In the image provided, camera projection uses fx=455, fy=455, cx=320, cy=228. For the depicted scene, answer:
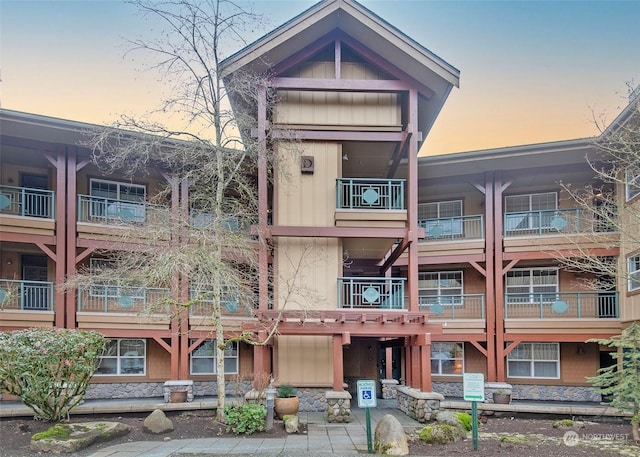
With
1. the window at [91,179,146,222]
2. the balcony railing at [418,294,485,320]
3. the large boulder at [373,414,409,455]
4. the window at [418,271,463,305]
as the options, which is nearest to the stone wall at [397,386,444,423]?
the large boulder at [373,414,409,455]

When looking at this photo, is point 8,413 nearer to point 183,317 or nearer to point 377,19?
point 183,317

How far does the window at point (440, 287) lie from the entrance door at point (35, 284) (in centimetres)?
1378

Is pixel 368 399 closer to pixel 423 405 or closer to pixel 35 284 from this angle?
pixel 423 405

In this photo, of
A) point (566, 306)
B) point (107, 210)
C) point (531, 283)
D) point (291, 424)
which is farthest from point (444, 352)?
point (107, 210)

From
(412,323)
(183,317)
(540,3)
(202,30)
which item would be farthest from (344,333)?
A: (540,3)

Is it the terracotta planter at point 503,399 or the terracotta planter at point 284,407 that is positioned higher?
the terracotta planter at point 284,407

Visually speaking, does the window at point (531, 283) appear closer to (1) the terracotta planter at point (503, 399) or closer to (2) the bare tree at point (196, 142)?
(1) the terracotta planter at point (503, 399)

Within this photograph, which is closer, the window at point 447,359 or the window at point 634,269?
the window at point 634,269

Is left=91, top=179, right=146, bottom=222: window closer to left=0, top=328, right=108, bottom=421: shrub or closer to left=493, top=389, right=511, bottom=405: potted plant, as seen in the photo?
left=0, top=328, right=108, bottom=421: shrub

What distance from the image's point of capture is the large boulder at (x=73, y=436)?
27.7ft

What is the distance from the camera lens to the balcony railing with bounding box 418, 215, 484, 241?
57.6 feet

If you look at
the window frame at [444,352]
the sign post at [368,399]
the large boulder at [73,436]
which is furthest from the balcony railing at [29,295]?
the window frame at [444,352]

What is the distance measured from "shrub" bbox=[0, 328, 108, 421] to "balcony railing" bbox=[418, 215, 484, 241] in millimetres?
12343

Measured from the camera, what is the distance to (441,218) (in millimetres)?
Answer: 18047
